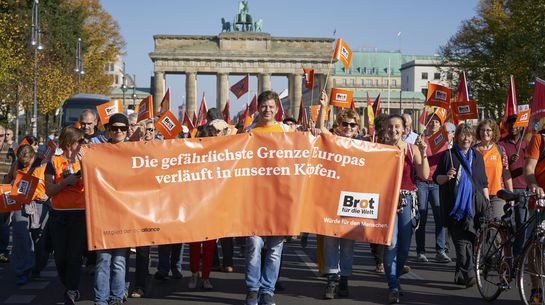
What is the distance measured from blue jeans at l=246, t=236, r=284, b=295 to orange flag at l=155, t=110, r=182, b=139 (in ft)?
20.4

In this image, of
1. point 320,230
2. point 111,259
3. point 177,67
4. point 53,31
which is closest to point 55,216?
point 111,259

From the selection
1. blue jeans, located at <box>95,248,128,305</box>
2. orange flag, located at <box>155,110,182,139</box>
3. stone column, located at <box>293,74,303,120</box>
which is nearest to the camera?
blue jeans, located at <box>95,248,128,305</box>

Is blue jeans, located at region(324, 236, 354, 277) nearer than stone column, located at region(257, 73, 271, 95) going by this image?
Yes

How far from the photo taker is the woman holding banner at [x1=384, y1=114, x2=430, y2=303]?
29.5ft

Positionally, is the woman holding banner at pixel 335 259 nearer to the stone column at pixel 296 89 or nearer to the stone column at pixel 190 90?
the stone column at pixel 296 89

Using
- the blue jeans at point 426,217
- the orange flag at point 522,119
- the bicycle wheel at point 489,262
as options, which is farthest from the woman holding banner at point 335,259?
the orange flag at point 522,119

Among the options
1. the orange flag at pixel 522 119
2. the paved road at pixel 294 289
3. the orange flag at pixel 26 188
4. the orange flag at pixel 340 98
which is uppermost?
the orange flag at pixel 340 98

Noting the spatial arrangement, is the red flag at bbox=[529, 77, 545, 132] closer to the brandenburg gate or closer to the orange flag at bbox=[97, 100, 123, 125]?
the orange flag at bbox=[97, 100, 123, 125]

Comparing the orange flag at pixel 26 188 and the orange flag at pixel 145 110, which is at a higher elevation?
the orange flag at pixel 145 110

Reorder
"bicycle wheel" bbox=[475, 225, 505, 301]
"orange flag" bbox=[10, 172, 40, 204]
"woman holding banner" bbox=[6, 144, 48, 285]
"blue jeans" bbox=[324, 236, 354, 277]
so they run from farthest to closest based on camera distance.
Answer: "woman holding banner" bbox=[6, 144, 48, 285]
"orange flag" bbox=[10, 172, 40, 204]
"blue jeans" bbox=[324, 236, 354, 277]
"bicycle wheel" bbox=[475, 225, 505, 301]

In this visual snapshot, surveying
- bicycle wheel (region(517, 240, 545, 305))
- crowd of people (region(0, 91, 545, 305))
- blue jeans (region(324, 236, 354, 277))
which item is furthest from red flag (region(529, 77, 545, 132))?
blue jeans (region(324, 236, 354, 277))

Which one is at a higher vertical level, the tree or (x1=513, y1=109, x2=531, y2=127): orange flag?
the tree

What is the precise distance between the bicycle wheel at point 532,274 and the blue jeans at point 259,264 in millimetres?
2091

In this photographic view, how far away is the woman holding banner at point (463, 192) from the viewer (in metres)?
9.82
